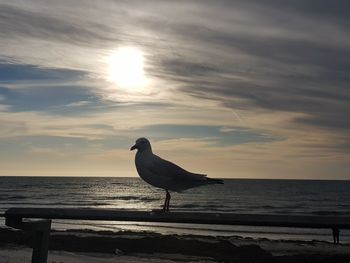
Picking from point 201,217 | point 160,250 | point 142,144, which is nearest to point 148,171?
point 142,144

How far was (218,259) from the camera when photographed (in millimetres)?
13508

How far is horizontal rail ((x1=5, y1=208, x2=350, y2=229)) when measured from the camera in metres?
3.97

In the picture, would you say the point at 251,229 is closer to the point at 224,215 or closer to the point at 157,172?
the point at 157,172

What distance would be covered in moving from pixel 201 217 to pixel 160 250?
11.0 meters

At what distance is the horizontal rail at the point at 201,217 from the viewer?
3.97 metres

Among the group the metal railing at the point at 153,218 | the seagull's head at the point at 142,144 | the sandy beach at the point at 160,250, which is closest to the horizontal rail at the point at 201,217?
the metal railing at the point at 153,218

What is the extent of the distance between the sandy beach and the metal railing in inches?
261

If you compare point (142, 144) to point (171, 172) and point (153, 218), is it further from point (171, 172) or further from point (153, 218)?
point (153, 218)

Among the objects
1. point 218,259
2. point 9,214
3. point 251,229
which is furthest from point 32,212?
point 251,229

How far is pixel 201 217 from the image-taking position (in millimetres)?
4238

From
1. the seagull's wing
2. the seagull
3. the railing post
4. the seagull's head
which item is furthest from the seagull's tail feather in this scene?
the railing post

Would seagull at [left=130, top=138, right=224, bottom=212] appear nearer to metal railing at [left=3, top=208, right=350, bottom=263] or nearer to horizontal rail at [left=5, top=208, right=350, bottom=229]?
metal railing at [left=3, top=208, right=350, bottom=263]

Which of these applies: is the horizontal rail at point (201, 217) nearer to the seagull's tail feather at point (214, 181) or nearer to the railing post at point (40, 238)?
the railing post at point (40, 238)

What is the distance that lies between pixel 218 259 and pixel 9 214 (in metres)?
9.41
